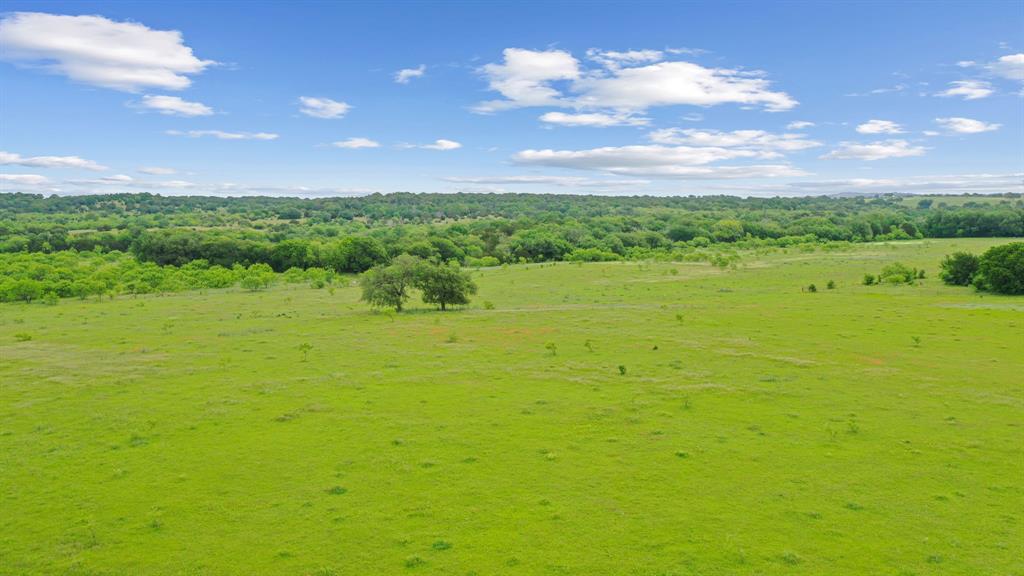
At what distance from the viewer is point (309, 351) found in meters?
52.1

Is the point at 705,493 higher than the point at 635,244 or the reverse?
the reverse

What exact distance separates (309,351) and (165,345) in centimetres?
1427

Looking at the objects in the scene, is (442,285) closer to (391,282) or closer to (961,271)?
(391,282)

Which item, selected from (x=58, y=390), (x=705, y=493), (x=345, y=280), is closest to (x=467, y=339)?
(x=58, y=390)

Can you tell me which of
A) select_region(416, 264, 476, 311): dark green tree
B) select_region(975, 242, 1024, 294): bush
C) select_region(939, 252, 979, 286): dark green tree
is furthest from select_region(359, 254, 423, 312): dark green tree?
select_region(939, 252, 979, 286): dark green tree

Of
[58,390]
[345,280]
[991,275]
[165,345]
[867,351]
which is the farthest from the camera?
[345,280]

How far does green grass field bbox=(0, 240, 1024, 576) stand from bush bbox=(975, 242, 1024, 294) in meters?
27.3

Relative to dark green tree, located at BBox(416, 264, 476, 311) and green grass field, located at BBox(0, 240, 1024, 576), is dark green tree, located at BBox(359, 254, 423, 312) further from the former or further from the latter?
green grass field, located at BBox(0, 240, 1024, 576)

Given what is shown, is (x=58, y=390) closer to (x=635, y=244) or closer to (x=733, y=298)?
(x=733, y=298)

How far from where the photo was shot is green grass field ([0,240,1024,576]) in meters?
20.4

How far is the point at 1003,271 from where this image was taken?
7925 cm

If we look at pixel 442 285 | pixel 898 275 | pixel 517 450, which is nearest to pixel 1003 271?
pixel 898 275

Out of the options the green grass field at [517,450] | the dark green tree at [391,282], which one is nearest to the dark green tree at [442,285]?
the dark green tree at [391,282]

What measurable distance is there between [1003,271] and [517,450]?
81.3m
